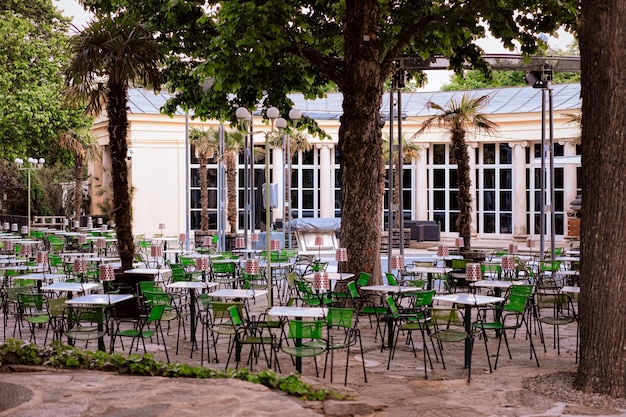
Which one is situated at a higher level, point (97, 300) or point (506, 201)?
point (506, 201)

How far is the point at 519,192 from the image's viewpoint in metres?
33.1

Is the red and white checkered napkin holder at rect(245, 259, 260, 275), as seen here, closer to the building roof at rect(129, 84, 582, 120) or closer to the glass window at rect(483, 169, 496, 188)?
the building roof at rect(129, 84, 582, 120)

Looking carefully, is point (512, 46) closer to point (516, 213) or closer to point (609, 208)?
point (609, 208)

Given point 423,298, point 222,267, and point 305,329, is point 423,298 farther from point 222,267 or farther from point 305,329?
point 222,267

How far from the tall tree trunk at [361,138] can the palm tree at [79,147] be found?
54.9 feet

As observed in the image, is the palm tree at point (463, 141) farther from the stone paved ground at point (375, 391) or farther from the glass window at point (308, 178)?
the glass window at point (308, 178)

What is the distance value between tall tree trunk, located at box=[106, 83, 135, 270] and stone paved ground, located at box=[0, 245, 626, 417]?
3.15 m

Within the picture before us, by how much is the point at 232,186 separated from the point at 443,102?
1419 centimetres

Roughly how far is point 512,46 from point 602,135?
7.28 m

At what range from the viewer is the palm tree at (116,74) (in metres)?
13.5

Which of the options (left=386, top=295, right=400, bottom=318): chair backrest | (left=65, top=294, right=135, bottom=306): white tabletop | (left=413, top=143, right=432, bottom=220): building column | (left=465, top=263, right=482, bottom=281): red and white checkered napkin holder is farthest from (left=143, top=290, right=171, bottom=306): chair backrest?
(left=413, top=143, right=432, bottom=220): building column

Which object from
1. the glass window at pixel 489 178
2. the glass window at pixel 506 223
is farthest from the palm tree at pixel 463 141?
the glass window at pixel 489 178

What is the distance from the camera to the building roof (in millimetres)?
34688

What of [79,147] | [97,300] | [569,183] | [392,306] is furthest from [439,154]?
[97,300]
